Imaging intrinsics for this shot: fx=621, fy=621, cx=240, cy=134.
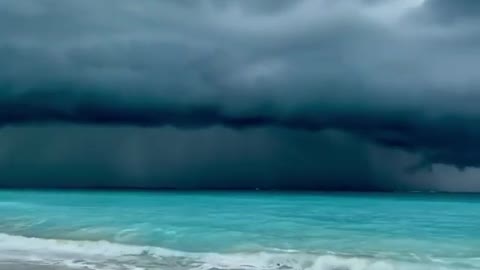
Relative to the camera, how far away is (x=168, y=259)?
16.6 meters

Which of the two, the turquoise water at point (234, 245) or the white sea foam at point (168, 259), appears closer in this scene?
the white sea foam at point (168, 259)

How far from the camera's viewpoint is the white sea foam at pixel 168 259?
15.3 m

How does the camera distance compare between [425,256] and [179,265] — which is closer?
[179,265]

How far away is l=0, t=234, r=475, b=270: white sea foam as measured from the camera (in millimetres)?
15328

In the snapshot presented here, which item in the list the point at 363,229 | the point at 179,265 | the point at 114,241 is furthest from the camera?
the point at 363,229

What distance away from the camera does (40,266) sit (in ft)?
48.7

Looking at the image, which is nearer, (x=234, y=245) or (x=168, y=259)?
(x=168, y=259)

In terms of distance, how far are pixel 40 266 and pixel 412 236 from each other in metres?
14.0

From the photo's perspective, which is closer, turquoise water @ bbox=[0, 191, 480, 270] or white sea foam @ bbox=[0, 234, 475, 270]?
white sea foam @ bbox=[0, 234, 475, 270]

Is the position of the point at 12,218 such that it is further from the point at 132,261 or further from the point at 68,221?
the point at 132,261

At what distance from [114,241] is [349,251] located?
→ 7671 mm

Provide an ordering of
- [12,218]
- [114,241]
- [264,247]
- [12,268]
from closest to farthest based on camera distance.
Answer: [12,268]
[264,247]
[114,241]
[12,218]

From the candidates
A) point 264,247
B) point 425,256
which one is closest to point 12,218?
point 264,247

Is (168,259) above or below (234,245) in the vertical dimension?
below
